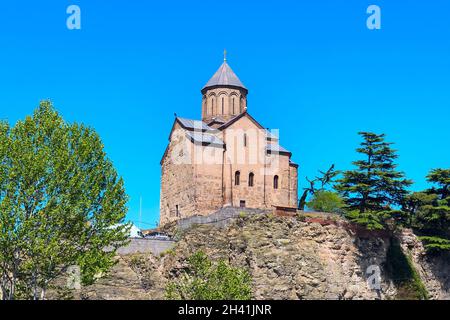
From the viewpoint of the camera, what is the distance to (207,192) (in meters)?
48.4

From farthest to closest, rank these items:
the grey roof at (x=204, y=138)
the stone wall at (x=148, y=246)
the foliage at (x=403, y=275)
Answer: the grey roof at (x=204, y=138) → the foliage at (x=403, y=275) → the stone wall at (x=148, y=246)

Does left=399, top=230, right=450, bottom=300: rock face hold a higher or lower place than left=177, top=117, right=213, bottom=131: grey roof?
lower

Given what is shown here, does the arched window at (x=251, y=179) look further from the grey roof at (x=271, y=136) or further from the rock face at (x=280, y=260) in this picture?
the rock face at (x=280, y=260)

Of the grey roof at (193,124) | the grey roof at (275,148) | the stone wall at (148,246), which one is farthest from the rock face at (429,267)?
the grey roof at (193,124)

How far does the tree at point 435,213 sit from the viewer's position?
46000 mm

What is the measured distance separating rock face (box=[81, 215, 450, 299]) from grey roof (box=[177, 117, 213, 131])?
972 centimetres

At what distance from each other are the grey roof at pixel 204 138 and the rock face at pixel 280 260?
766cm

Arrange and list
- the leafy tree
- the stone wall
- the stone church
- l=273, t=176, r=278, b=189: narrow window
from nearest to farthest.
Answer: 1. the stone wall
2. the stone church
3. l=273, t=176, r=278, b=189: narrow window
4. the leafy tree

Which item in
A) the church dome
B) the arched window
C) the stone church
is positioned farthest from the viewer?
the church dome

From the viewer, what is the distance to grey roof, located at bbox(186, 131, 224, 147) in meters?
49.2

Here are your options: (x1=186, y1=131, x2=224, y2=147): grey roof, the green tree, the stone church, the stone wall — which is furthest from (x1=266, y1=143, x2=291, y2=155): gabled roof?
the green tree

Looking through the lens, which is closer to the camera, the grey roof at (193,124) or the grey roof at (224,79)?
the grey roof at (193,124)

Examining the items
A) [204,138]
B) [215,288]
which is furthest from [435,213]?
[215,288]

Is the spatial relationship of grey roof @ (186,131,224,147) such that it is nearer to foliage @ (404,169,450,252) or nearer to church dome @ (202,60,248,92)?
church dome @ (202,60,248,92)
